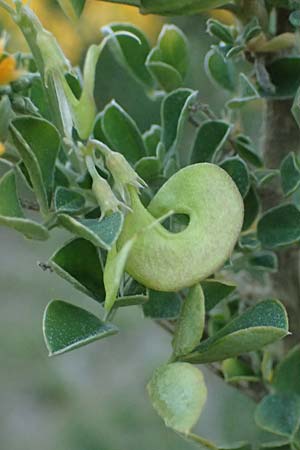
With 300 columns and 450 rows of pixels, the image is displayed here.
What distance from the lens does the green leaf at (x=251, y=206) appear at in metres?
0.69

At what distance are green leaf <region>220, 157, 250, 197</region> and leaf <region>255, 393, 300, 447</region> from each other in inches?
7.1

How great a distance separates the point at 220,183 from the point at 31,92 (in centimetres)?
21

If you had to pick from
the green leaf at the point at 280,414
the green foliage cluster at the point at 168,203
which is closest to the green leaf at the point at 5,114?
the green foliage cluster at the point at 168,203

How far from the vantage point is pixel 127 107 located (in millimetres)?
2477

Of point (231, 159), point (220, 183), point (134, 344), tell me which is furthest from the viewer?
point (134, 344)

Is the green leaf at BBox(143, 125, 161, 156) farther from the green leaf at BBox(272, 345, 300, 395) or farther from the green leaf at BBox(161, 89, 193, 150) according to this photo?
the green leaf at BBox(272, 345, 300, 395)

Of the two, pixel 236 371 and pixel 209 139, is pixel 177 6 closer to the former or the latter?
pixel 209 139

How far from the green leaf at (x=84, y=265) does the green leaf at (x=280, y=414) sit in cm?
21

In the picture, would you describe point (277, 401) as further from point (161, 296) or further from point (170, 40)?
point (170, 40)

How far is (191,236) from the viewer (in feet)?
1.57

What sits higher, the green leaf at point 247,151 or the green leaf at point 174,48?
the green leaf at point 174,48

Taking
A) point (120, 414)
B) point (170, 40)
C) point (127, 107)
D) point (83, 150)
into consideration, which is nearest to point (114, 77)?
point (127, 107)

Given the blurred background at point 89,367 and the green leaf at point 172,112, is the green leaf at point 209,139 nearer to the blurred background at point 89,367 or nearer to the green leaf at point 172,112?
the green leaf at point 172,112

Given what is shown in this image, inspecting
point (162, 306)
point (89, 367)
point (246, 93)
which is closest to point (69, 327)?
point (162, 306)
